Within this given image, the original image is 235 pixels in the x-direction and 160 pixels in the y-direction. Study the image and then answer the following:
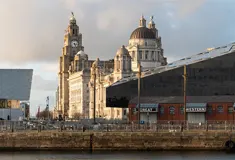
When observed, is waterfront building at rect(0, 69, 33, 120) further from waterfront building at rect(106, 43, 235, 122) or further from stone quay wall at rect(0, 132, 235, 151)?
stone quay wall at rect(0, 132, 235, 151)

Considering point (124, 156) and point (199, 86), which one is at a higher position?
point (199, 86)

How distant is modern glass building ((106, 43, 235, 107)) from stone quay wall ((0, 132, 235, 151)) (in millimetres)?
33780

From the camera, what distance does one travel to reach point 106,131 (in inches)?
3420

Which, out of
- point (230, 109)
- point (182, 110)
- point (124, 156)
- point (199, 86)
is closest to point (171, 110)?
point (182, 110)

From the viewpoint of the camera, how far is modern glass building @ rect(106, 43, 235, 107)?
11588 centimetres

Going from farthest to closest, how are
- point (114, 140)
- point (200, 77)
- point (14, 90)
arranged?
point (14, 90) < point (200, 77) < point (114, 140)

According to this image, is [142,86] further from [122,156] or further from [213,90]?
[122,156]

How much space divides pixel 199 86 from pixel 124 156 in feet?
138

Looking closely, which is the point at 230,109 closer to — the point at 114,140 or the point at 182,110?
the point at 182,110

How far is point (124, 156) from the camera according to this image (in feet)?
258

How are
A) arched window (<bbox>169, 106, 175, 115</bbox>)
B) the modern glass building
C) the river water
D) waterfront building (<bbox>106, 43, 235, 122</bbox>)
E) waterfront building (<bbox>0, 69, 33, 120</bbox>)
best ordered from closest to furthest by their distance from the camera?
the river water, waterfront building (<bbox>106, 43, 235, 122</bbox>), the modern glass building, arched window (<bbox>169, 106, 175, 115</bbox>), waterfront building (<bbox>0, 69, 33, 120</bbox>)

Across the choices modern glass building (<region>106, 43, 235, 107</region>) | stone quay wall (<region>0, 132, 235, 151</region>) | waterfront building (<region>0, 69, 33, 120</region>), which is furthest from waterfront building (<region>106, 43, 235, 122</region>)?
waterfront building (<region>0, 69, 33, 120</region>)

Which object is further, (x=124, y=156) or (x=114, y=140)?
(x=114, y=140)

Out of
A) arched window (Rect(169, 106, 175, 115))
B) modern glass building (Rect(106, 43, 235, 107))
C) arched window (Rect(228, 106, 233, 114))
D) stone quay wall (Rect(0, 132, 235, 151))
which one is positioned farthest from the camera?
arched window (Rect(169, 106, 175, 115))
